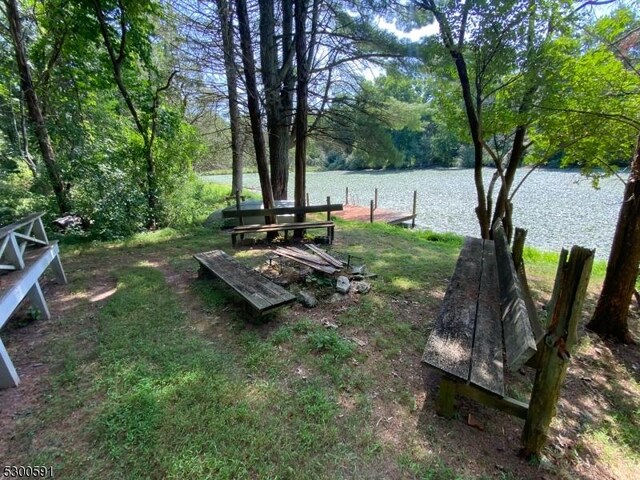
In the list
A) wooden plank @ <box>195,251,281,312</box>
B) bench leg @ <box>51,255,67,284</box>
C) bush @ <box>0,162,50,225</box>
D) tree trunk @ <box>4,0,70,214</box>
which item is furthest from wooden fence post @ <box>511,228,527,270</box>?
bush @ <box>0,162,50,225</box>

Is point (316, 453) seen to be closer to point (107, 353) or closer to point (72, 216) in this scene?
point (107, 353)

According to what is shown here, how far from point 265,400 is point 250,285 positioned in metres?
1.38

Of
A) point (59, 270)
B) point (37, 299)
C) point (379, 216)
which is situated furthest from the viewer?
point (379, 216)

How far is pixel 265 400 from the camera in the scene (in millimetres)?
2104

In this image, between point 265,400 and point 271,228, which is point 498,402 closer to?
point 265,400

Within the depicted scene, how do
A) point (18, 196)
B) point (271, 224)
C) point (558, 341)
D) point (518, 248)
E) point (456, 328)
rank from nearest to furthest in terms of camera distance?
point (558, 341), point (456, 328), point (518, 248), point (271, 224), point (18, 196)

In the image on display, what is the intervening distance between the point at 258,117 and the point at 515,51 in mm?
4116

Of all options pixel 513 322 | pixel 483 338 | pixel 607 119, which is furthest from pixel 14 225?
pixel 607 119

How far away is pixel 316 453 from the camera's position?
5.75 feet

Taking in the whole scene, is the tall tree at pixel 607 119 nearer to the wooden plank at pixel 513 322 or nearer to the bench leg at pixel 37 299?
the wooden plank at pixel 513 322

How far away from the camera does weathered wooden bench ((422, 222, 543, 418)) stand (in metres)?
1.73

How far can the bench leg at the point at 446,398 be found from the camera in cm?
193

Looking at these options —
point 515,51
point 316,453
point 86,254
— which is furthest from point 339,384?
point 86,254

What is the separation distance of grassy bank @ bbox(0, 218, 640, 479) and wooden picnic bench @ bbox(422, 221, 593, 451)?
310 millimetres
